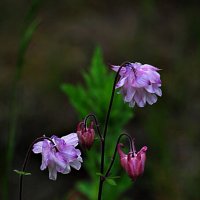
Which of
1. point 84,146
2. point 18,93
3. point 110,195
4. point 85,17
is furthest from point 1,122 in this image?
point 84,146

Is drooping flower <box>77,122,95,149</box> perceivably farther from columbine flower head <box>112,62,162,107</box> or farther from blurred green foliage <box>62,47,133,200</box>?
blurred green foliage <box>62,47,133,200</box>

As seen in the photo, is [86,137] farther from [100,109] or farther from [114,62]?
[114,62]

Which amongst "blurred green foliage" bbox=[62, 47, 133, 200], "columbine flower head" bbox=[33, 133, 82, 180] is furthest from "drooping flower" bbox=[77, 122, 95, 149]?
"blurred green foliage" bbox=[62, 47, 133, 200]

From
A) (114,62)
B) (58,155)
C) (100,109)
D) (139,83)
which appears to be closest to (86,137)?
(58,155)

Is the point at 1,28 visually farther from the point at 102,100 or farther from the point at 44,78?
the point at 102,100

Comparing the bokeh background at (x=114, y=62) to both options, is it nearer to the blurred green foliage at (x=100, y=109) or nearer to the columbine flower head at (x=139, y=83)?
the blurred green foliage at (x=100, y=109)

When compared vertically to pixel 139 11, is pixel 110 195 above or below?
below
